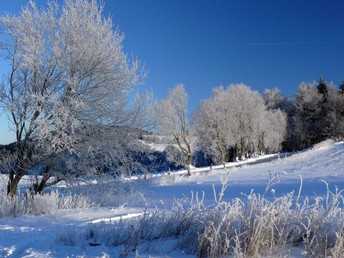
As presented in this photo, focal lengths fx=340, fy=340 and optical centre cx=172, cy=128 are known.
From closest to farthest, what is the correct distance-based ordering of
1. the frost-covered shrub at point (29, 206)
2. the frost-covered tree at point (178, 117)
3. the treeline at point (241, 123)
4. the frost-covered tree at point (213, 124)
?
the frost-covered shrub at point (29, 206)
the frost-covered tree at point (178, 117)
the treeline at point (241, 123)
the frost-covered tree at point (213, 124)

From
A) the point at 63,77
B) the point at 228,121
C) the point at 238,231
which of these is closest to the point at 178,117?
the point at 228,121

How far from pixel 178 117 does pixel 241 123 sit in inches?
408

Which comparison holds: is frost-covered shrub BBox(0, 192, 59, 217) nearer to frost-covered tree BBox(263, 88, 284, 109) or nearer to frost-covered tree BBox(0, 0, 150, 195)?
frost-covered tree BBox(0, 0, 150, 195)

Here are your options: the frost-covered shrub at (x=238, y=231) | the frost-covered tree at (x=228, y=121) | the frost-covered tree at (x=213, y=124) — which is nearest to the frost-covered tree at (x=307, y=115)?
the frost-covered tree at (x=228, y=121)

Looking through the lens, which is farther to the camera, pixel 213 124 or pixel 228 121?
pixel 228 121

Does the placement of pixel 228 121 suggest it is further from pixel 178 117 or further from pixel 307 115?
pixel 307 115

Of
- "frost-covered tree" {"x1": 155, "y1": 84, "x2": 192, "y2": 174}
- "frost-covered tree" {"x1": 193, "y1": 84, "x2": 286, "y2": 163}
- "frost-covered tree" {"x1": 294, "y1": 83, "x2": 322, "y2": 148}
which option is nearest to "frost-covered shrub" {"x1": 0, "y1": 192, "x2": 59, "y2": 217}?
"frost-covered tree" {"x1": 155, "y1": 84, "x2": 192, "y2": 174}

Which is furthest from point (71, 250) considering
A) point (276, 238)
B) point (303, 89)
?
point (303, 89)

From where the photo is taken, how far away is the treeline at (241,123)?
125ft

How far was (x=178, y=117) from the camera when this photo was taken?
37531mm

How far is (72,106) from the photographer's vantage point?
9.74 metres

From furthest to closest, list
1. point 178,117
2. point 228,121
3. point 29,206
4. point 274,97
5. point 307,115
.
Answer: point 274,97 < point 307,115 < point 228,121 < point 178,117 < point 29,206

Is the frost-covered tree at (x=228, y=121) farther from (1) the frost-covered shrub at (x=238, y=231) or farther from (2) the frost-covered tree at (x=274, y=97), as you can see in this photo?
(1) the frost-covered shrub at (x=238, y=231)

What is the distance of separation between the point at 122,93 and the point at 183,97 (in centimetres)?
2683
